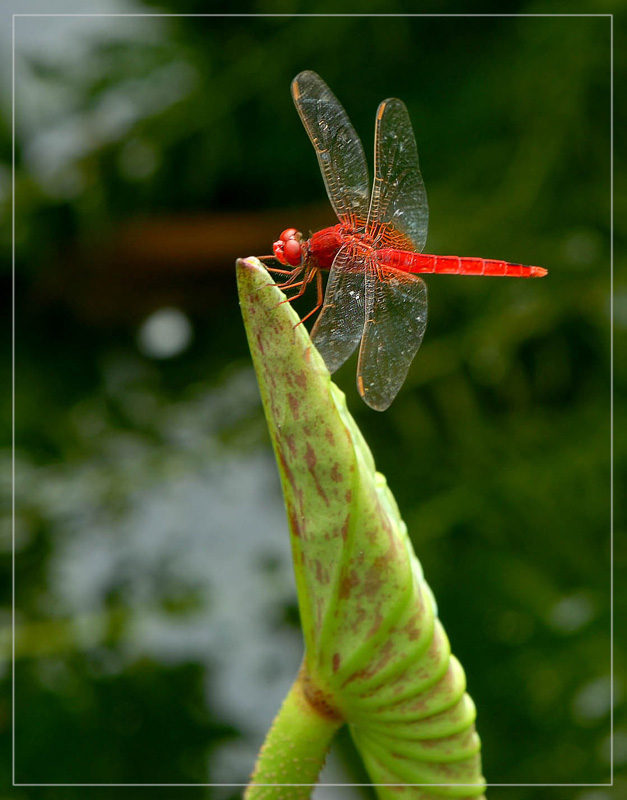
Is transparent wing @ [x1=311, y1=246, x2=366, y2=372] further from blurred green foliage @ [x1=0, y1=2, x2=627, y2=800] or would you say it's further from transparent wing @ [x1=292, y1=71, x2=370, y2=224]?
blurred green foliage @ [x1=0, y1=2, x2=627, y2=800]

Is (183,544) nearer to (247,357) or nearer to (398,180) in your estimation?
(247,357)

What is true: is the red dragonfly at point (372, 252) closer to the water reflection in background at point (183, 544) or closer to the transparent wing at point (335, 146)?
the transparent wing at point (335, 146)

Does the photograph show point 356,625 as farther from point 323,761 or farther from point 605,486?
point 605,486

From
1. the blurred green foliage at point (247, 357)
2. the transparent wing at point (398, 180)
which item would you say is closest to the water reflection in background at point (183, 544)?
the blurred green foliage at point (247, 357)

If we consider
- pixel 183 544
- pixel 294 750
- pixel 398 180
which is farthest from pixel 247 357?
pixel 294 750

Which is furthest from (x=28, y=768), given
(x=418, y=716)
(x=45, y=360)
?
(x=418, y=716)

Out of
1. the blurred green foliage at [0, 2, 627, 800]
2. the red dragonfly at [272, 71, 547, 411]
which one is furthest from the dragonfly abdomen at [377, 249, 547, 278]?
the blurred green foliage at [0, 2, 627, 800]

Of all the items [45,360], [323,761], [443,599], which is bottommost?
[323,761]
